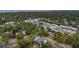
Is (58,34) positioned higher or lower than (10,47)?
higher
